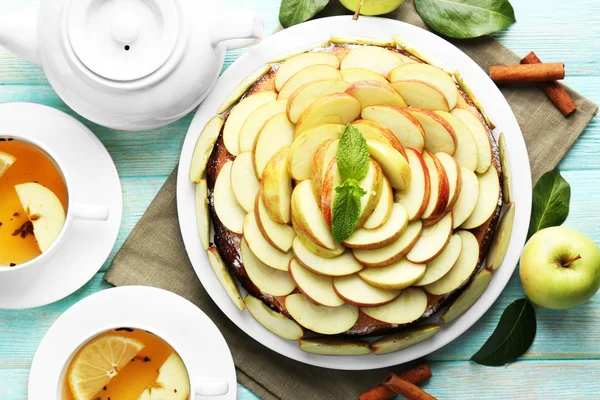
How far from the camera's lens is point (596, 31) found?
1996 mm

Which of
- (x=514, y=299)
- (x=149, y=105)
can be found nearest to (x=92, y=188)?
(x=149, y=105)

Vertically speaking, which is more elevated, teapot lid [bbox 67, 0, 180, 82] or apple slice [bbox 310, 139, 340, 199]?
teapot lid [bbox 67, 0, 180, 82]

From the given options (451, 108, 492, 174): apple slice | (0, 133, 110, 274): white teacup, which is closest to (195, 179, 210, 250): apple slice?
(0, 133, 110, 274): white teacup

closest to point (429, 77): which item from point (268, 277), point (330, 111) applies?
point (330, 111)

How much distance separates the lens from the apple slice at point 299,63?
1745mm

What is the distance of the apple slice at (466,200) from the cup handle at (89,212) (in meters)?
0.86

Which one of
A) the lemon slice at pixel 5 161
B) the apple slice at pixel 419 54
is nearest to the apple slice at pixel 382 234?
the apple slice at pixel 419 54

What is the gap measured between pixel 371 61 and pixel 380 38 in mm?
159

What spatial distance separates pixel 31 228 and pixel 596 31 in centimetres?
167

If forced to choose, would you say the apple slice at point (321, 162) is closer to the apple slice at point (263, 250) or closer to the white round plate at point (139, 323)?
the apple slice at point (263, 250)

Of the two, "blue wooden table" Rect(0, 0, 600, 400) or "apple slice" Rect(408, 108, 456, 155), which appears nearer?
"apple slice" Rect(408, 108, 456, 155)

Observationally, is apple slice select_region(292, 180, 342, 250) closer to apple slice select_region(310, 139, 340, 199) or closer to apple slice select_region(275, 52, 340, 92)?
apple slice select_region(310, 139, 340, 199)

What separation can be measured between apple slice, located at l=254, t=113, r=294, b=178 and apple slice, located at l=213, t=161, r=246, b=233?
10 cm

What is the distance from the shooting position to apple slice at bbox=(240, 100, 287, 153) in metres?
1.69
